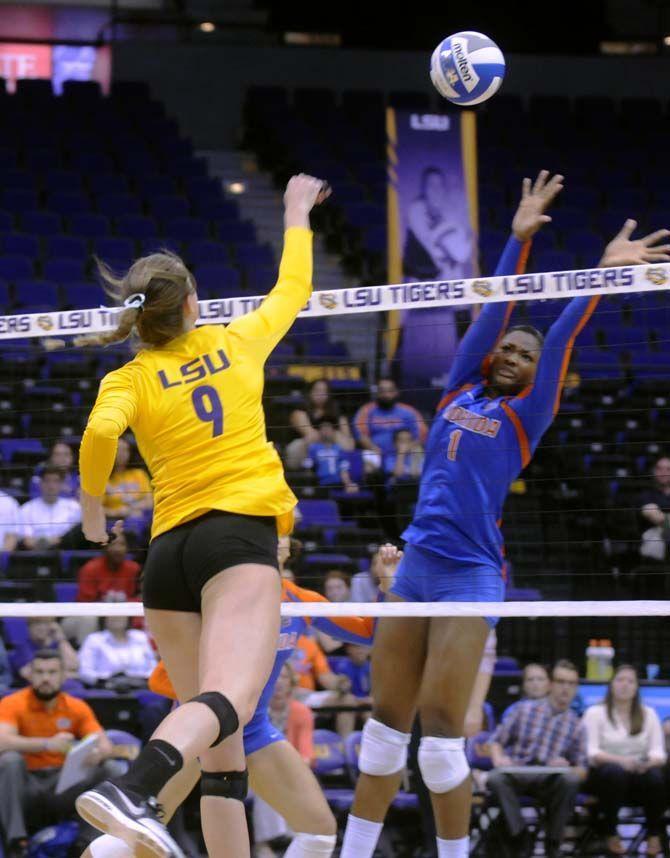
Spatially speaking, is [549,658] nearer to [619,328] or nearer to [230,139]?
[619,328]

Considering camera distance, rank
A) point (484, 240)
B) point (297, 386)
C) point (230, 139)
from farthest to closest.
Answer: point (230, 139)
point (484, 240)
point (297, 386)

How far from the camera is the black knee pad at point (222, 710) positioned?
3805 mm

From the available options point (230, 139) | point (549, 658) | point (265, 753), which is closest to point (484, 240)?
point (230, 139)

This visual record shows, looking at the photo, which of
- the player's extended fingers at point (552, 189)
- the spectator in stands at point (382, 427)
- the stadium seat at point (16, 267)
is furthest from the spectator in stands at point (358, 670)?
the stadium seat at point (16, 267)

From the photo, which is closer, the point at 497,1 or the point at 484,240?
the point at 484,240

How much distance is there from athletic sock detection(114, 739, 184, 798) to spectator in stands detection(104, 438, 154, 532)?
190 inches

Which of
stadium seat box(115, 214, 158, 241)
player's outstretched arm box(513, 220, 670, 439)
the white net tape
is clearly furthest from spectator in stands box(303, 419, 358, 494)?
stadium seat box(115, 214, 158, 241)

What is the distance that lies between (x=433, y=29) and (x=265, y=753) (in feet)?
55.8

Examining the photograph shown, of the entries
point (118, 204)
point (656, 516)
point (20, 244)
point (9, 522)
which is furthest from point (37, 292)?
point (656, 516)

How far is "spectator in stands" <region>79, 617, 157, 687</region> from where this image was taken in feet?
28.7

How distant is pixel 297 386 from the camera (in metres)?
11.6

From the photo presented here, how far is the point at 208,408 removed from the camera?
4.25 meters

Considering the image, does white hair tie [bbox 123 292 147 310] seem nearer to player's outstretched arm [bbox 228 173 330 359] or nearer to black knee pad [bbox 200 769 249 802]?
player's outstretched arm [bbox 228 173 330 359]

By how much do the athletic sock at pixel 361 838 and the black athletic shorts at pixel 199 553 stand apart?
1508 mm
